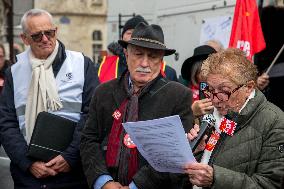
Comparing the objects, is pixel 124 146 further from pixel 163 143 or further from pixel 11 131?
pixel 11 131

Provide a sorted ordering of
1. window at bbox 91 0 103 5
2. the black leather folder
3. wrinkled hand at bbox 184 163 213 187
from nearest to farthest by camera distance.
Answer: wrinkled hand at bbox 184 163 213 187 → the black leather folder → window at bbox 91 0 103 5

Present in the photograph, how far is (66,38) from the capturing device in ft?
126

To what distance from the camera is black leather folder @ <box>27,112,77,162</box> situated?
366cm

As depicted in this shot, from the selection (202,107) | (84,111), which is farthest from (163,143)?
(84,111)

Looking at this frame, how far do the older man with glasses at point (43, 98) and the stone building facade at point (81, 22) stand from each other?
3463cm

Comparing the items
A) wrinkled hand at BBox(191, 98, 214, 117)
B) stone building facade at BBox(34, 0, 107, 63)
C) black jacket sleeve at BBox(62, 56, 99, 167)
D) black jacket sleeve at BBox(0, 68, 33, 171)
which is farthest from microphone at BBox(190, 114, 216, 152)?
stone building facade at BBox(34, 0, 107, 63)

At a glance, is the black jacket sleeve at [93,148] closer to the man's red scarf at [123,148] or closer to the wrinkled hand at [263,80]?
the man's red scarf at [123,148]

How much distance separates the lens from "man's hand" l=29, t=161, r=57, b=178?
3691 mm

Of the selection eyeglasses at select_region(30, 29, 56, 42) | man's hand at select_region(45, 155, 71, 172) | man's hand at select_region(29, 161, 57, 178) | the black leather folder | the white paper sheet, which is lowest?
man's hand at select_region(29, 161, 57, 178)

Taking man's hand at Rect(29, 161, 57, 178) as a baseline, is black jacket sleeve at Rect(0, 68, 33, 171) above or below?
above

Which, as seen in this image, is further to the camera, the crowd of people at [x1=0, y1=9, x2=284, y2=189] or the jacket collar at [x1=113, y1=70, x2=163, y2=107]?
the jacket collar at [x1=113, y1=70, x2=163, y2=107]

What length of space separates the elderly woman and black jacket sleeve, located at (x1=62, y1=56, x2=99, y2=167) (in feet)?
3.88

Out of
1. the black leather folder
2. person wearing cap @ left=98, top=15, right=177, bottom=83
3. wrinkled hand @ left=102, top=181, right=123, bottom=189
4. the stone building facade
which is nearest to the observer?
wrinkled hand @ left=102, top=181, right=123, bottom=189

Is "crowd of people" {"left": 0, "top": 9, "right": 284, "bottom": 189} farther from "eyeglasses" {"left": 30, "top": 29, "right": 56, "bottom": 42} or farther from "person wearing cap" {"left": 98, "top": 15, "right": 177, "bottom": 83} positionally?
"person wearing cap" {"left": 98, "top": 15, "right": 177, "bottom": 83}
